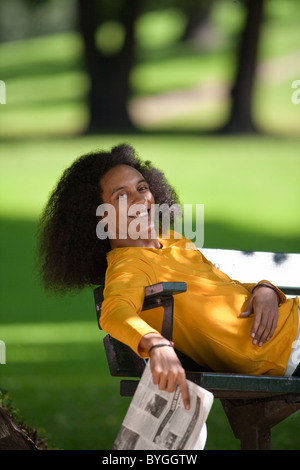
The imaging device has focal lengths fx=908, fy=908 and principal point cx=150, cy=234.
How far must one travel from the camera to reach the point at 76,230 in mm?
3520

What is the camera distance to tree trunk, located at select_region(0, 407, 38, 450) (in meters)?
3.05

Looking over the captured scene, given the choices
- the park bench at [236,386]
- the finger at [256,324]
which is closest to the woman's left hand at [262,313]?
the finger at [256,324]

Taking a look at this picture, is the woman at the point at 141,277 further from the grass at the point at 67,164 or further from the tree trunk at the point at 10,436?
the grass at the point at 67,164

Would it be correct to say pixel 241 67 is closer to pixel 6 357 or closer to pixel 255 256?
pixel 6 357

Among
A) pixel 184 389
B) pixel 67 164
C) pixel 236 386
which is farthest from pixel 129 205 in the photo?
pixel 67 164

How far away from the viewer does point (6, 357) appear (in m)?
6.18

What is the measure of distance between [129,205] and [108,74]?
10.1 meters

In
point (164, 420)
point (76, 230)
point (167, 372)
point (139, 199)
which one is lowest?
point (164, 420)

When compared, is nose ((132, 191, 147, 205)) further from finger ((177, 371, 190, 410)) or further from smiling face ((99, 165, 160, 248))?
finger ((177, 371, 190, 410))

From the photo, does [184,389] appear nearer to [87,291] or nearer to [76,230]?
[76,230]

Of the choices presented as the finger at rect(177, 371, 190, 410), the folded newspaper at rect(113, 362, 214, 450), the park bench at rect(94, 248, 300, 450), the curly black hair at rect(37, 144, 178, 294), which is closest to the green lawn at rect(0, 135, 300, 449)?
the curly black hair at rect(37, 144, 178, 294)

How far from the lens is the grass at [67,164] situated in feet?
17.5

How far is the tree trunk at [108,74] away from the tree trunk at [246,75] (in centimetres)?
153

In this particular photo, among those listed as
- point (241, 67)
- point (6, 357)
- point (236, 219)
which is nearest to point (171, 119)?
point (241, 67)
